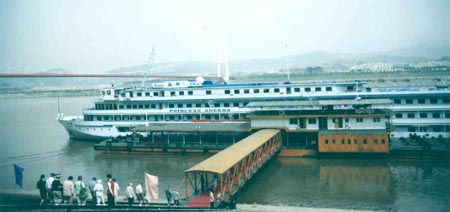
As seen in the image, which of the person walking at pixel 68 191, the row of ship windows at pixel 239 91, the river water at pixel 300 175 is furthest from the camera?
the row of ship windows at pixel 239 91

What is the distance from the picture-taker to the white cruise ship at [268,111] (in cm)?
2005

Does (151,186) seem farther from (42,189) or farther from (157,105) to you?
(157,105)

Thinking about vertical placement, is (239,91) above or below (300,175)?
above

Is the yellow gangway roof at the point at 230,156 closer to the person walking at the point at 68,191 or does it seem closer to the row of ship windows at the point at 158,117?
the person walking at the point at 68,191

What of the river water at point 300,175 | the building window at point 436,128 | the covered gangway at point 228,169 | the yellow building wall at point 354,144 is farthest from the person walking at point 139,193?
the building window at point 436,128

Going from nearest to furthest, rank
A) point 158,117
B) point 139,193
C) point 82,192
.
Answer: point 82,192
point 139,193
point 158,117

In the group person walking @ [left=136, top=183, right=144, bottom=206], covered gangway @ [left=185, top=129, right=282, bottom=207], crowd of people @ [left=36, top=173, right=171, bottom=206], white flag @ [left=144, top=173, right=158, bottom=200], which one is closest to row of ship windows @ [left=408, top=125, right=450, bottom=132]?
covered gangway @ [left=185, top=129, right=282, bottom=207]

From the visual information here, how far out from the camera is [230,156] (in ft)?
45.0

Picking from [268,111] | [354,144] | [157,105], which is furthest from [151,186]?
[157,105]

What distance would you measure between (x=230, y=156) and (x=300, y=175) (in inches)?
175

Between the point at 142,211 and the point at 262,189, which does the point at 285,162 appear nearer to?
the point at 262,189

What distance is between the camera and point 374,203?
12711mm

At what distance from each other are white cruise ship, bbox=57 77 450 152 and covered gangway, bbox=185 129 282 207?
8.87 feet

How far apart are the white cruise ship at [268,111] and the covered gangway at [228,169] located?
2.70 metres
